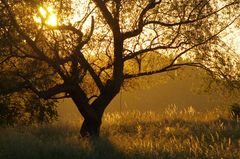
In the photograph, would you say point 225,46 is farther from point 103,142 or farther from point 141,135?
point 103,142

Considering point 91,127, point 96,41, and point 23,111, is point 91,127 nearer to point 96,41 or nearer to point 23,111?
point 96,41

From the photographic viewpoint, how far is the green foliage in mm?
27031

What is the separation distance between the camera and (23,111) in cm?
2822

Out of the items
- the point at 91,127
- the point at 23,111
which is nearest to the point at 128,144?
the point at 91,127

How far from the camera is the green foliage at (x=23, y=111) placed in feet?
88.7

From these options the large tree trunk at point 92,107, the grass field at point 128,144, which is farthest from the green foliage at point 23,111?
the large tree trunk at point 92,107

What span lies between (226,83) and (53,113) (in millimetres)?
11682

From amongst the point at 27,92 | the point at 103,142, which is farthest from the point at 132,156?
the point at 27,92

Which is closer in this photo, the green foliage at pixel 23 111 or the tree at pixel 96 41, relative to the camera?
the tree at pixel 96 41

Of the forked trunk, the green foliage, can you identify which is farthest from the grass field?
the green foliage

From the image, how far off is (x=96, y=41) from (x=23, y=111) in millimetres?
10561

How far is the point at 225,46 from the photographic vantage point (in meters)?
20.4

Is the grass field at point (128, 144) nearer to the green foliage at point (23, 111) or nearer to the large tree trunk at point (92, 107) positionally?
the large tree trunk at point (92, 107)

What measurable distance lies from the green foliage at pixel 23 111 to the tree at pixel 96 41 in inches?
252
